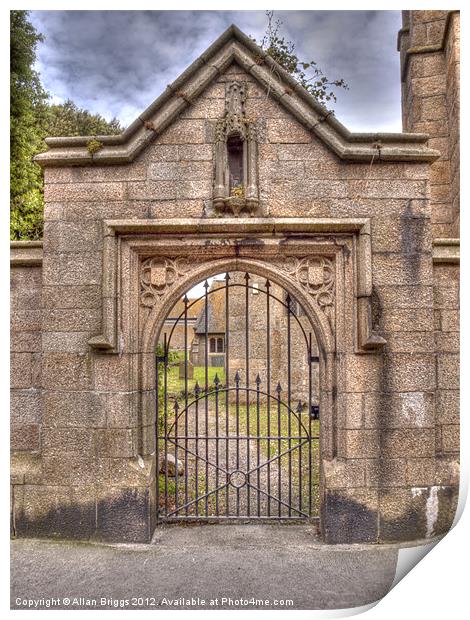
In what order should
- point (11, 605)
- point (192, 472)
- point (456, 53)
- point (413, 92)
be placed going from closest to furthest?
point (11, 605), point (456, 53), point (413, 92), point (192, 472)

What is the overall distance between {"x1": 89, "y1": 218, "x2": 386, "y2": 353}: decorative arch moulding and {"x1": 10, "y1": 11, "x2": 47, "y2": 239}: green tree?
1248mm

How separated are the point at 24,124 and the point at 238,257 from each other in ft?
7.87

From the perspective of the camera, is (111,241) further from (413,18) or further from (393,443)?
(413,18)

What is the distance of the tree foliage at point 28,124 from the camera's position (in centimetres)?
307

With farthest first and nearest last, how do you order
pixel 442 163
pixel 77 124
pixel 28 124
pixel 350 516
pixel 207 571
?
pixel 77 124
pixel 442 163
pixel 28 124
pixel 350 516
pixel 207 571

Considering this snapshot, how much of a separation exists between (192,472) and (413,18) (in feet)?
23.5

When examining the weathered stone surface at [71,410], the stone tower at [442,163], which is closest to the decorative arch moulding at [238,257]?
the weathered stone surface at [71,410]

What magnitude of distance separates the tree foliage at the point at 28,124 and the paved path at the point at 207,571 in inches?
132

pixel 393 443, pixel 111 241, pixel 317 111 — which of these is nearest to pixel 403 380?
pixel 393 443

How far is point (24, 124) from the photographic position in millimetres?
3584

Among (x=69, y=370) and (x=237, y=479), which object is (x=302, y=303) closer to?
(x=237, y=479)

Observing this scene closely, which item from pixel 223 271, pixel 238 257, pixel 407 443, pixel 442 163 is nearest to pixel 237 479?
pixel 407 443

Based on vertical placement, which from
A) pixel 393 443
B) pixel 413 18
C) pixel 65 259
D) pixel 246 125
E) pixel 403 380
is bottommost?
pixel 393 443

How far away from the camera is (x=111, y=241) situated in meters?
3.44
